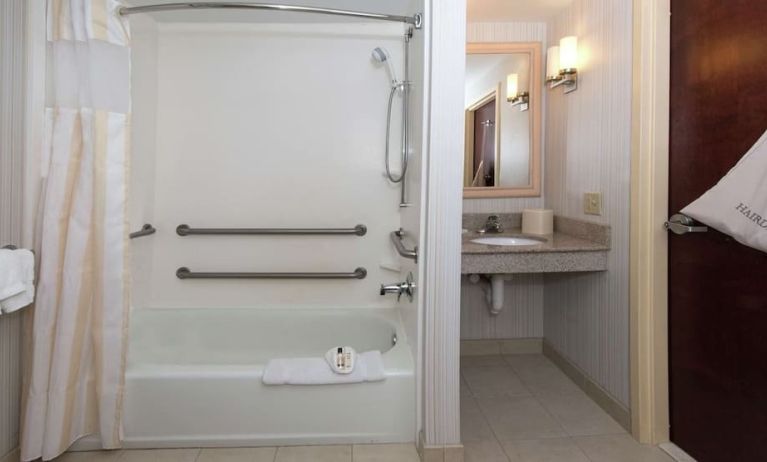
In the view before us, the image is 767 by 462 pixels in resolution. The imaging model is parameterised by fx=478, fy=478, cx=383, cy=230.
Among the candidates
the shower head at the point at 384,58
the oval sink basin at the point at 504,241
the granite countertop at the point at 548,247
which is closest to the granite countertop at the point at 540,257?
the granite countertop at the point at 548,247

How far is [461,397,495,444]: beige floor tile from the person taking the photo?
192 cm

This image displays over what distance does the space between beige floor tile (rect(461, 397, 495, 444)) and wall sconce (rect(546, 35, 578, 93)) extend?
1.63 m

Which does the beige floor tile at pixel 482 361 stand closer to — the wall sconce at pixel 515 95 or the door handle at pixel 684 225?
the door handle at pixel 684 225

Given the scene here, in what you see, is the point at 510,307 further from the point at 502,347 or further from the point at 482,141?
the point at 482,141

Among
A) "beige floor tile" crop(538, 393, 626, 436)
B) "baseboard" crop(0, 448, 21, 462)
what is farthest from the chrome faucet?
"baseboard" crop(0, 448, 21, 462)

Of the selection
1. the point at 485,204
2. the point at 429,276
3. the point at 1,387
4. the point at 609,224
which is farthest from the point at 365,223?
the point at 1,387

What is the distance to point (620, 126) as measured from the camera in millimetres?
1964

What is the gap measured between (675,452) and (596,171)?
3.85 ft

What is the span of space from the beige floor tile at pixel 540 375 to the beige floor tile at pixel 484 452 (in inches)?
22.2

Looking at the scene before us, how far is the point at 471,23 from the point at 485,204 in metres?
1.01

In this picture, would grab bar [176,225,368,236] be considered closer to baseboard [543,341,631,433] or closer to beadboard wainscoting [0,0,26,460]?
beadboard wainscoting [0,0,26,460]

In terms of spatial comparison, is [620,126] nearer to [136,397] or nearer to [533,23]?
[533,23]

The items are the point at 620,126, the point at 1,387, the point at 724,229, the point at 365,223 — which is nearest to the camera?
the point at 724,229

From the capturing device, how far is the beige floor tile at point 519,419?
6.36 ft
